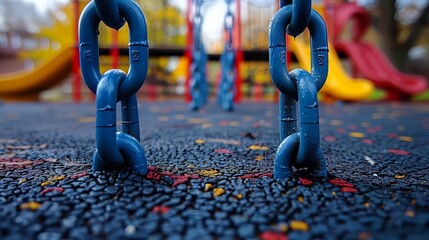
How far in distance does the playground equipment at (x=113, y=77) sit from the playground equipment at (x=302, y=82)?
1.73ft

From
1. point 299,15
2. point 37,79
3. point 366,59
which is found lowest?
point 299,15

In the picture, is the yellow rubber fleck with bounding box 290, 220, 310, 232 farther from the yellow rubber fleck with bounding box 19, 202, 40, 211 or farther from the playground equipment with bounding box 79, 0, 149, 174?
the yellow rubber fleck with bounding box 19, 202, 40, 211

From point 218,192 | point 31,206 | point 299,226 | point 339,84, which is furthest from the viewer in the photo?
point 339,84

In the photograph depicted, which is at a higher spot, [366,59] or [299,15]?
[366,59]

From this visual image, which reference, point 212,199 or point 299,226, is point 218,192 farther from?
point 299,226

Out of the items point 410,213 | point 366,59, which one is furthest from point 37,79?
point 410,213

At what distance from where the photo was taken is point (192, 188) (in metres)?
1.19

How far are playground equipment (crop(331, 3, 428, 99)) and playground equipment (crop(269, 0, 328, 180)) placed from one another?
24.3ft

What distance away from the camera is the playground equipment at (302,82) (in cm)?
116

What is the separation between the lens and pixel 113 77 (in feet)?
3.80

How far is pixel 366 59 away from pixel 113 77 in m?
8.57

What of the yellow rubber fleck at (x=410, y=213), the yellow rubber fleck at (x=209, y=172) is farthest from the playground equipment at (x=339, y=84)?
the yellow rubber fleck at (x=410, y=213)

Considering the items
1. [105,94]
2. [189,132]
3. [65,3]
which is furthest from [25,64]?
[105,94]

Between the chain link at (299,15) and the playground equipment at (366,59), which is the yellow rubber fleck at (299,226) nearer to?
the chain link at (299,15)
